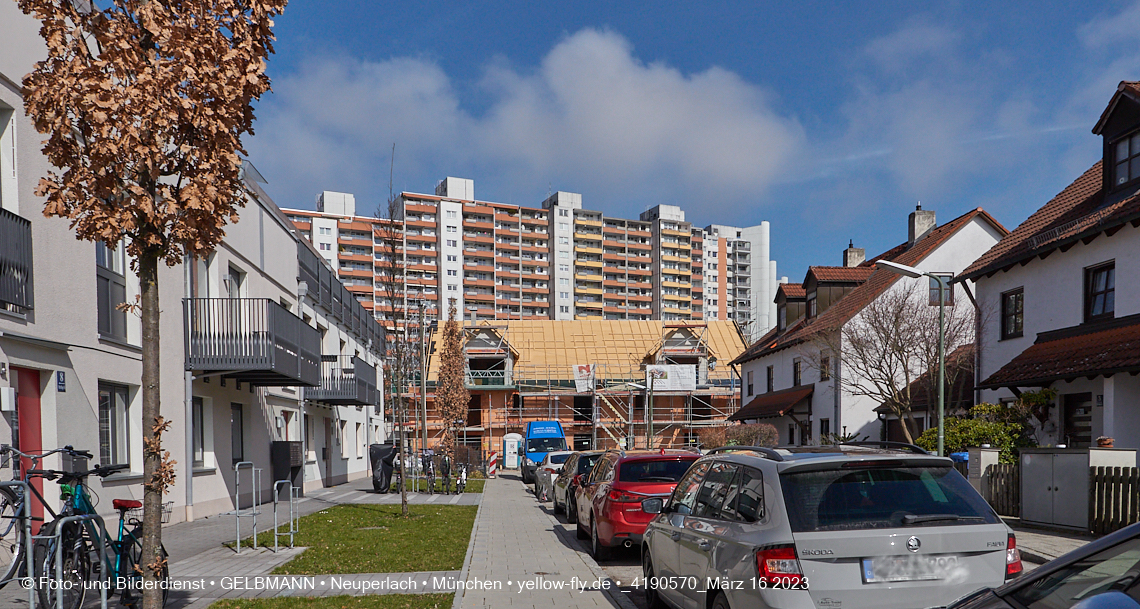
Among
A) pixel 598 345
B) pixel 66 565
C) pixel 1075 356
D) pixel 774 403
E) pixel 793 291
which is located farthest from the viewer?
pixel 598 345

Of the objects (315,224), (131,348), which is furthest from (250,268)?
(315,224)

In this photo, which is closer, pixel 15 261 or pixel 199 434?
pixel 15 261

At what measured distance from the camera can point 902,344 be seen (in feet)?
76.9

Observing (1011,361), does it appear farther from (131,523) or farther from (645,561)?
(131,523)

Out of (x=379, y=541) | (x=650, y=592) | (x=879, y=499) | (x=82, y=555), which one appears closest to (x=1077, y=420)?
(x=650, y=592)

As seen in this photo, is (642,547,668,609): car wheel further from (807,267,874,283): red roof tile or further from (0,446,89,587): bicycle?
(807,267,874,283): red roof tile

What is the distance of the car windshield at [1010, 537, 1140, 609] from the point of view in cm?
302

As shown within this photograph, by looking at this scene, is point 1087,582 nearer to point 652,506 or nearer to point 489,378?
point 652,506

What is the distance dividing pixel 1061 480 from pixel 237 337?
15.5 meters

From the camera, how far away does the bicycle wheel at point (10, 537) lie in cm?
636

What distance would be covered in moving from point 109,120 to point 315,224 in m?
106

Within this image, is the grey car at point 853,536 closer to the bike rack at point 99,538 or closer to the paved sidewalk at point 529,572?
the paved sidewalk at point 529,572

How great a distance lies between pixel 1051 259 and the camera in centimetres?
1911

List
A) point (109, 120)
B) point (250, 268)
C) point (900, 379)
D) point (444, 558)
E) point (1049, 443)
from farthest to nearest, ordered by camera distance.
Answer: point (900, 379) < point (250, 268) < point (1049, 443) < point (444, 558) < point (109, 120)
